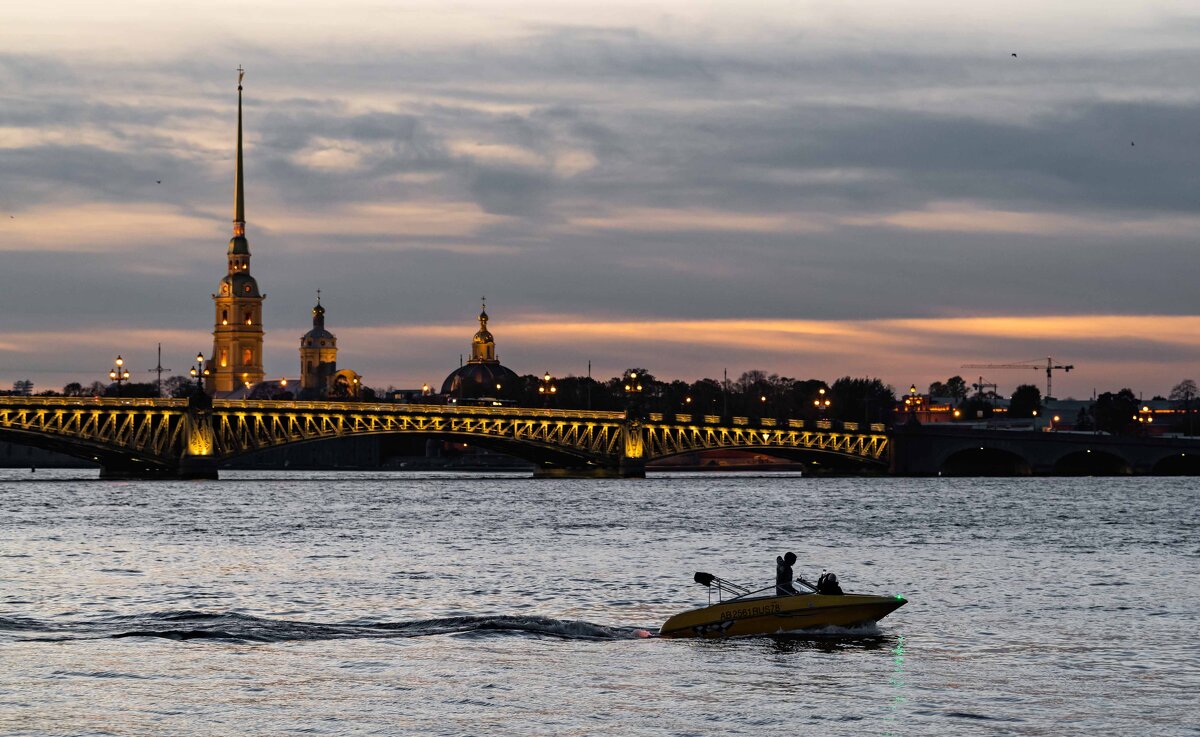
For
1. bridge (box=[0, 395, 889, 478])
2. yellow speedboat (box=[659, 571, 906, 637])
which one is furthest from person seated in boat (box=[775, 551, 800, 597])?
bridge (box=[0, 395, 889, 478])

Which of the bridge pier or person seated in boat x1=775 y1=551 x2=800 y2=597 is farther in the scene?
the bridge pier

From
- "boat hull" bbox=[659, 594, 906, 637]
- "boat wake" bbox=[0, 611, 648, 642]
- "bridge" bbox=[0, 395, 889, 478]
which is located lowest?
"boat wake" bbox=[0, 611, 648, 642]

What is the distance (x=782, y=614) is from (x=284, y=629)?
40.6ft

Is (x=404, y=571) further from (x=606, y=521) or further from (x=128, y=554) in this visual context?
(x=606, y=521)

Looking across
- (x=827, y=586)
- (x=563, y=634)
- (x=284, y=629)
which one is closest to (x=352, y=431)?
(x=284, y=629)

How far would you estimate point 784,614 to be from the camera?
4353 centimetres

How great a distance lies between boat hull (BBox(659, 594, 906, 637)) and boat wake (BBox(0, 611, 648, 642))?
1.73 m

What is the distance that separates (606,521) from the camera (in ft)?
342

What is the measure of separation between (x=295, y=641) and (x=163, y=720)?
1108cm

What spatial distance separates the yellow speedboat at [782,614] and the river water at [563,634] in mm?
568

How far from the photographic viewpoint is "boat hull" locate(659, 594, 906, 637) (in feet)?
143

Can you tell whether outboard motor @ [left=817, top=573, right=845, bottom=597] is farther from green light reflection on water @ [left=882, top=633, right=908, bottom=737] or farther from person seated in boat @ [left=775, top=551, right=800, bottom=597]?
green light reflection on water @ [left=882, top=633, right=908, bottom=737]

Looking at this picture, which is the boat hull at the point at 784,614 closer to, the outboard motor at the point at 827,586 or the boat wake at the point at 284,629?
the outboard motor at the point at 827,586

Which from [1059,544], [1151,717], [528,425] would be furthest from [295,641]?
[528,425]
